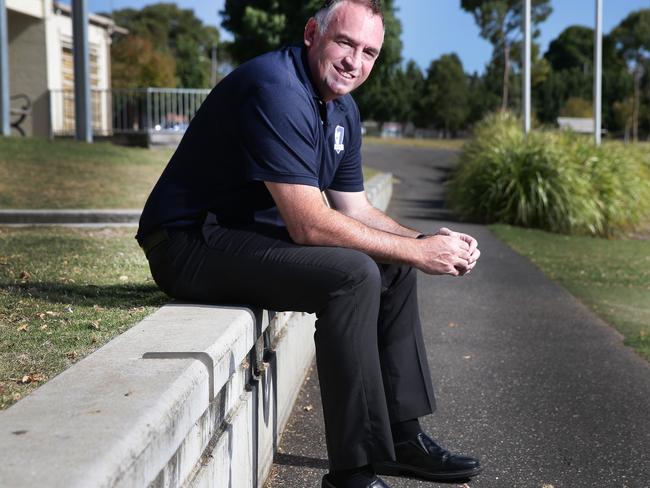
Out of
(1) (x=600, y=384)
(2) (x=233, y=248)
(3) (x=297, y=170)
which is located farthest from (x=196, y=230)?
(1) (x=600, y=384)

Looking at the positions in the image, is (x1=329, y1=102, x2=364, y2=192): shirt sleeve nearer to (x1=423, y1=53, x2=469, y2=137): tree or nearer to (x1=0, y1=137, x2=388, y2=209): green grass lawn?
(x1=0, y1=137, x2=388, y2=209): green grass lawn

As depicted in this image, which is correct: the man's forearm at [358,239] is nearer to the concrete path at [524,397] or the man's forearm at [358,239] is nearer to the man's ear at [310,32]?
the man's ear at [310,32]

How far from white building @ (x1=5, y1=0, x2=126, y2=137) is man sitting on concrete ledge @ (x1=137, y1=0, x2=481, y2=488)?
18776 mm

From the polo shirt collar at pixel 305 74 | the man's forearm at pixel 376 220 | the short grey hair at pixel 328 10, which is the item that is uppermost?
the short grey hair at pixel 328 10

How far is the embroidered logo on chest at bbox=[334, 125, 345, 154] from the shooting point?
3501 mm

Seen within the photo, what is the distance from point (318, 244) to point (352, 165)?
80 cm

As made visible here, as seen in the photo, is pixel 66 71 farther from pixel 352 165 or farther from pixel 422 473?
pixel 422 473

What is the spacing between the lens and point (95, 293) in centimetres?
420

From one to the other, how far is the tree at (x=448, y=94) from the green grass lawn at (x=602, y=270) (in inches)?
2861

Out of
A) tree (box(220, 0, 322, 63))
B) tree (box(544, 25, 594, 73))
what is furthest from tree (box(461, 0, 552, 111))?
tree (box(544, 25, 594, 73))

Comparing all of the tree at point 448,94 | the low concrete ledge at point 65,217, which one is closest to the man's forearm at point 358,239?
the low concrete ledge at point 65,217

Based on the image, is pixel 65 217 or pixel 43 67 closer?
pixel 65 217

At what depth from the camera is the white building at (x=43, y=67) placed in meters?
22.1

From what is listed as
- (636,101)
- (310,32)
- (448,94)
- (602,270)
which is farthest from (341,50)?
(448,94)
